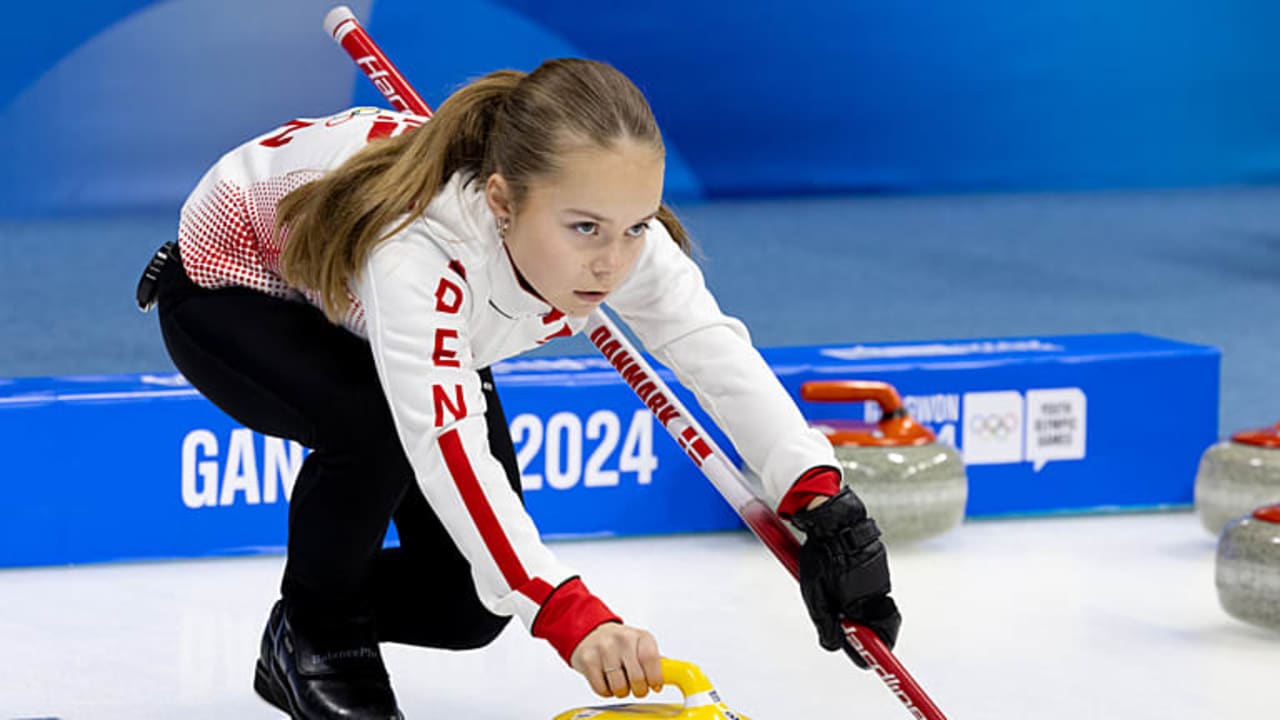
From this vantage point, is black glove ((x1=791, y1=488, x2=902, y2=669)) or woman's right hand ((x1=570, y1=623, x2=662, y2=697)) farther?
black glove ((x1=791, y1=488, x2=902, y2=669))

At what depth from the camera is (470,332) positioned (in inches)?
66.0

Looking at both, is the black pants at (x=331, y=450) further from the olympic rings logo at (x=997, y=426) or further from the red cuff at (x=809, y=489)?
the olympic rings logo at (x=997, y=426)

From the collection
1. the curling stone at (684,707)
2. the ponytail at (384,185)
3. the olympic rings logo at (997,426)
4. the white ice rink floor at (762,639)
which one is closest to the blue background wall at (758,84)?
the olympic rings logo at (997,426)

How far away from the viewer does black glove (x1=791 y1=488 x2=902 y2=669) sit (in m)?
1.72

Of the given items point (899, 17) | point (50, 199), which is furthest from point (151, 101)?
point (899, 17)

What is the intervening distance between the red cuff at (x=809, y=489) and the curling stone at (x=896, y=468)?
104 centimetres

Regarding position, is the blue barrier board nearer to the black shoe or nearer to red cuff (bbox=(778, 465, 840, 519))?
the black shoe

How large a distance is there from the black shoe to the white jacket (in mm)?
339

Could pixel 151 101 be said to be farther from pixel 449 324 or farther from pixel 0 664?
pixel 449 324

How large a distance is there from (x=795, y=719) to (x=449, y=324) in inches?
29.5

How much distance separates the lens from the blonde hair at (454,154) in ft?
5.02

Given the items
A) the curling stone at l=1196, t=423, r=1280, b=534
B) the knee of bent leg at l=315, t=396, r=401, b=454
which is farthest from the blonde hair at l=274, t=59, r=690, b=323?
the curling stone at l=1196, t=423, r=1280, b=534

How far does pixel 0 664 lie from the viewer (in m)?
2.30

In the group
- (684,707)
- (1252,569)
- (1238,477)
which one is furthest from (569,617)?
(1238,477)
